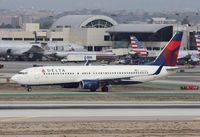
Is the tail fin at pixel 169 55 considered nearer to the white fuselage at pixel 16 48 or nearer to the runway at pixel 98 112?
the runway at pixel 98 112

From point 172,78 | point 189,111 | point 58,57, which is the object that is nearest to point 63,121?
point 189,111

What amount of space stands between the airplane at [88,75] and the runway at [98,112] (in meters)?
18.8

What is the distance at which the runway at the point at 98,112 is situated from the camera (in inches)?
1934

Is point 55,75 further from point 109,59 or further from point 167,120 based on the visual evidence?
point 109,59

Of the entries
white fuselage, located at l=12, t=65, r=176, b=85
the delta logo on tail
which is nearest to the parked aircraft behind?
the delta logo on tail

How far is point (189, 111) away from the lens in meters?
53.3

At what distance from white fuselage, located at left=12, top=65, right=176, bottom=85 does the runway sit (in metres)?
18.9

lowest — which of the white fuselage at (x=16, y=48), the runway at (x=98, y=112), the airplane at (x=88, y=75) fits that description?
the runway at (x=98, y=112)

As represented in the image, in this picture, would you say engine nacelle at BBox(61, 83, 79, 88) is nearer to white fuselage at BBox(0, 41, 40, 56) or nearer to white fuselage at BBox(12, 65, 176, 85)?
white fuselage at BBox(12, 65, 176, 85)

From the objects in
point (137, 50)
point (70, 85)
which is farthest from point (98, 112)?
point (137, 50)

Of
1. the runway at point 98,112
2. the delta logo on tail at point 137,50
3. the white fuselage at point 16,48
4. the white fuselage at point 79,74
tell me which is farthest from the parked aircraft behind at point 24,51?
the runway at point 98,112

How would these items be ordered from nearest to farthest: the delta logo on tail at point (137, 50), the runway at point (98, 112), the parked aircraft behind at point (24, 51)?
the runway at point (98, 112) < the delta logo on tail at point (137, 50) < the parked aircraft behind at point (24, 51)

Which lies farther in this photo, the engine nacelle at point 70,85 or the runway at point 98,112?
the engine nacelle at point 70,85

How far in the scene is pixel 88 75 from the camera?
77688 millimetres
